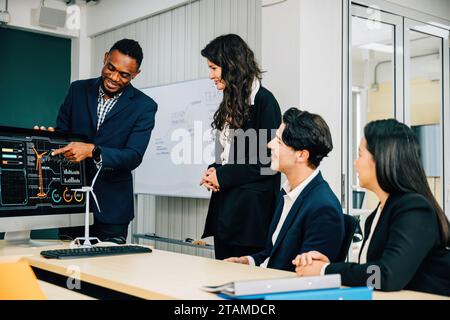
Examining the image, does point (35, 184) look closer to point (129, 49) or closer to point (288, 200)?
point (129, 49)

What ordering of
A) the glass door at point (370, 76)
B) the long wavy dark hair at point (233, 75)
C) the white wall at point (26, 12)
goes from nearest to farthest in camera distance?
the long wavy dark hair at point (233, 75)
the glass door at point (370, 76)
the white wall at point (26, 12)

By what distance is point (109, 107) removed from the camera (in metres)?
2.66

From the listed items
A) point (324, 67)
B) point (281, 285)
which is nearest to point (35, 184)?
point (281, 285)

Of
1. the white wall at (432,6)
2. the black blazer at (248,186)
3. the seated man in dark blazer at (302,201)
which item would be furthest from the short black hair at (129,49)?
the white wall at (432,6)

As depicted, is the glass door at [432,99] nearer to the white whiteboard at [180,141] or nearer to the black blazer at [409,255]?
the white whiteboard at [180,141]

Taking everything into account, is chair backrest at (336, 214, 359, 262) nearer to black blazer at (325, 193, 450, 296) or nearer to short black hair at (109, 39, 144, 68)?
black blazer at (325, 193, 450, 296)

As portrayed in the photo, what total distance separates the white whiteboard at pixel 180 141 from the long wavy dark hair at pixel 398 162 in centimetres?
244

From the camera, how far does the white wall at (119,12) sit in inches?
190

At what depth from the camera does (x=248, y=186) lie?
246 cm

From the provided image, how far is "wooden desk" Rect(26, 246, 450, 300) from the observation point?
1.38 meters

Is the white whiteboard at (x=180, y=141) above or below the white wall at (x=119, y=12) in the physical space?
below

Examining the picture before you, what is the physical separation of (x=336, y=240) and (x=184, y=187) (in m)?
A: 2.56

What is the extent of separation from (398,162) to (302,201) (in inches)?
17.2

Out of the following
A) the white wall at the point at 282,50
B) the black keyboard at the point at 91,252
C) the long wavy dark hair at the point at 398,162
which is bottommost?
the black keyboard at the point at 91,252
